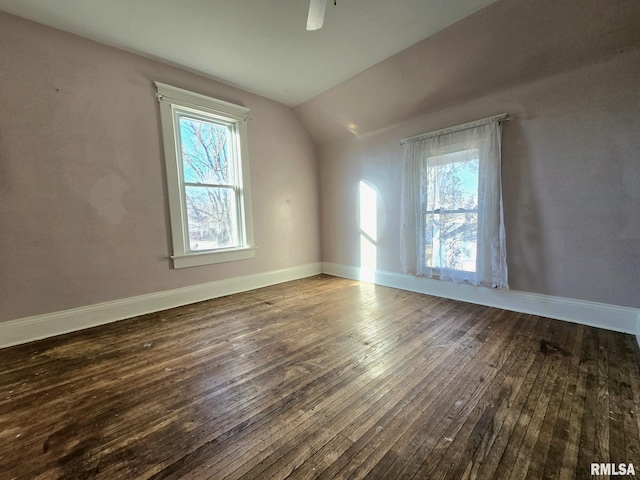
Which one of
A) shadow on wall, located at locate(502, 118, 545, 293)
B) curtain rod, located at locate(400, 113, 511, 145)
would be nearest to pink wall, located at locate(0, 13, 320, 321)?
curtain rod, located at locate(400, 113, 511, 145)

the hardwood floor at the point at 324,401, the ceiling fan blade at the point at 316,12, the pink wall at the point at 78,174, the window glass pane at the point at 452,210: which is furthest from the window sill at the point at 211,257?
the ceiling fan blade at the point at 316,12

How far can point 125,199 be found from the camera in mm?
2832

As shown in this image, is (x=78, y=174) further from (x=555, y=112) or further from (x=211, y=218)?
(x=555, y=112)

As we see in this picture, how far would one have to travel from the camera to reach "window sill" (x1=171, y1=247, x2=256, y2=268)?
3.23m

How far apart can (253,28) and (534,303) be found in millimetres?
4041

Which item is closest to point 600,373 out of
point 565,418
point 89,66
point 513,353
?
point 513,353

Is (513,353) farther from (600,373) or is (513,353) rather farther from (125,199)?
(125,199)

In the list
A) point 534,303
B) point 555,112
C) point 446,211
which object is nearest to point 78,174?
point 446,211

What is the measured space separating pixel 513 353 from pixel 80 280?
406 cm

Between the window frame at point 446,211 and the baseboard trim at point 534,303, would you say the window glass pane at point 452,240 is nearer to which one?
the window frame at point 446,211

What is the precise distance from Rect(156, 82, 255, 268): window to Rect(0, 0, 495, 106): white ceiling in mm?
499

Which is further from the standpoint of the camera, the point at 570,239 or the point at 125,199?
the point at 125,199

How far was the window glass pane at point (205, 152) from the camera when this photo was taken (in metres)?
3.28

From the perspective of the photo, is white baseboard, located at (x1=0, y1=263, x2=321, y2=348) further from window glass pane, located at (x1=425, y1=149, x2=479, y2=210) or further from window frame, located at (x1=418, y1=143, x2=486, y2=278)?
window glass pane, located at (x1=425, y1=149, x2=479, y2=210)
